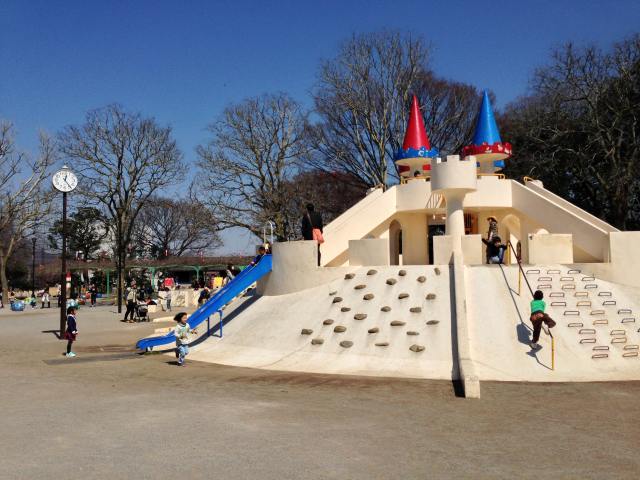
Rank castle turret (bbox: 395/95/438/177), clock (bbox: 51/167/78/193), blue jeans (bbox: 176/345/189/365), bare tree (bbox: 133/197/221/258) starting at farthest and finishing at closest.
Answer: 1. bare tree (bbox: 133/197/221/258)
2. castle turret (bbox: 395/95/438/177)
3. clock (bbox: 51/167/78/193)
4. blue jeans (bbox: 176/345/189/365)

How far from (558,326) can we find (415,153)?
1014 centimetres

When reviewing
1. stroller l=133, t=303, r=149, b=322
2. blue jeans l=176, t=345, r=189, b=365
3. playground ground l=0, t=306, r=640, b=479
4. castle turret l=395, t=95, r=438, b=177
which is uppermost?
castle turret l=395, t=95, r=438, b=177

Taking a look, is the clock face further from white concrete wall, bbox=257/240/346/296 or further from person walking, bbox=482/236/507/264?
person walking, bbox=482/236/507/264

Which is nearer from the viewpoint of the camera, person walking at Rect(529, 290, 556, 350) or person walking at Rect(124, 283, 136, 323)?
person walking at Rect(529, 290, 556, 350)

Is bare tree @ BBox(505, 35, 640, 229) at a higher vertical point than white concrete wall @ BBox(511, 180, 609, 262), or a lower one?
higher

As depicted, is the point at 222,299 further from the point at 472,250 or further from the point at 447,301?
the point at 472,250

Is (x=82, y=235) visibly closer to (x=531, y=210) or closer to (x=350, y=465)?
(x=531, y=210)

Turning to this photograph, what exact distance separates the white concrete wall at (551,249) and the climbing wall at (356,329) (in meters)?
2.45

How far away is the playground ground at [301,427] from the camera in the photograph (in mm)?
6707

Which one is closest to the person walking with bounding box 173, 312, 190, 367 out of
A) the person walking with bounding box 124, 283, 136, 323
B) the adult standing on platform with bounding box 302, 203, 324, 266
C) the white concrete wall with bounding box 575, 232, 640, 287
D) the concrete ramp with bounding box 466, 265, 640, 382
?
the adult standing on platform with bounding box 302, 203, 324, 266

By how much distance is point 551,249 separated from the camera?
54.0ft

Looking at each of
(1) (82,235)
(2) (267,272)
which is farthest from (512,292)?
(1) (82,235)

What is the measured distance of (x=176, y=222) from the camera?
2576 inches

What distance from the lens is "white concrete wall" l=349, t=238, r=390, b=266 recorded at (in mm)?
17547
